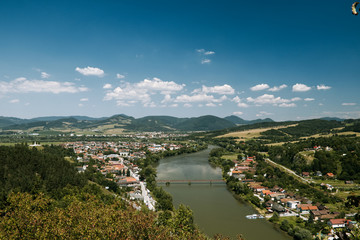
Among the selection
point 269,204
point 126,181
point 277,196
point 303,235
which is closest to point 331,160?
point 277,196

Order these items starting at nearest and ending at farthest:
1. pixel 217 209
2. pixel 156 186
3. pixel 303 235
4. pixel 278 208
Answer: pixel 303 235 < pixel 278 208 < pixel 217 209 < pixel 156 186

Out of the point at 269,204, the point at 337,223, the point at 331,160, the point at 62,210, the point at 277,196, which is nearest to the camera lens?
the point at 62,210

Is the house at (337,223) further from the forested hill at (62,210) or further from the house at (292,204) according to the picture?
the forested hill at (62,210)

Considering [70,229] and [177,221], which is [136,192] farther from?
[70,229]

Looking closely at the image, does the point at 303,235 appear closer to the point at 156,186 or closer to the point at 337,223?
the point at 337,223

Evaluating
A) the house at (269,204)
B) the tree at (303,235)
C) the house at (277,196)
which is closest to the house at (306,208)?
the house at (269,204)

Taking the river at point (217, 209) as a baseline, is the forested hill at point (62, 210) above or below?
above

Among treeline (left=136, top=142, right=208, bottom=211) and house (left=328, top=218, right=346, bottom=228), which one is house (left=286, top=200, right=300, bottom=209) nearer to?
house (left=328, top=218, right=346, bottom=228)
